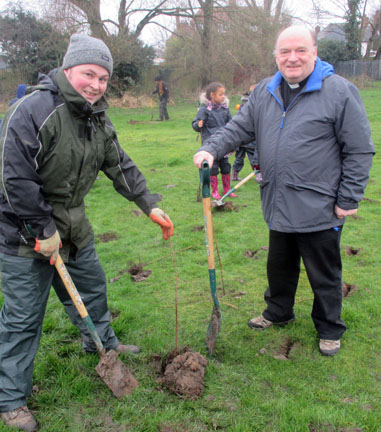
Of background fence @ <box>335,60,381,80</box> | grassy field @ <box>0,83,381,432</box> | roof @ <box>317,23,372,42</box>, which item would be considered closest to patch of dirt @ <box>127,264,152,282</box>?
grassy field @ <box>0,83,381,432</box>

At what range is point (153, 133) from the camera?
1562 cm

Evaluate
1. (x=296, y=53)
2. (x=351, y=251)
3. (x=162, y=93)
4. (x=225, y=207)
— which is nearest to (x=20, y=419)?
(x=296, y=53)

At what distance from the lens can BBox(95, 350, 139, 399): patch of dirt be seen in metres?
2.83

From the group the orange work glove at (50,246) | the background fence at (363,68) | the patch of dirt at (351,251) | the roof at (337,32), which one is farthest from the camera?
the roof at (337,32)

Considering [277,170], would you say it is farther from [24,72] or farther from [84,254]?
[24,72]

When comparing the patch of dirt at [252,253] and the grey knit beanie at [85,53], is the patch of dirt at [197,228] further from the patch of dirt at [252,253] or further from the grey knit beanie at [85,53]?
the grey knit beanie at [85,53]

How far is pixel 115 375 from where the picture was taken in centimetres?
286

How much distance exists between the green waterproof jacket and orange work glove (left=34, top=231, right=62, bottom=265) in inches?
1.3

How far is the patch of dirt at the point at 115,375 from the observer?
9.29ft

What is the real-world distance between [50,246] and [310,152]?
1865mm

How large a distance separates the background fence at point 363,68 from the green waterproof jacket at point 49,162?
35.0 meters

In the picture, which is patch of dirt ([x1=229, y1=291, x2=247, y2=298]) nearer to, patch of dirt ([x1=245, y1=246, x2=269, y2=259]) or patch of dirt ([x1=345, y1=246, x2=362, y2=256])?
patch of dirt ([x1=245, y1=246, x2=269, y2=259])

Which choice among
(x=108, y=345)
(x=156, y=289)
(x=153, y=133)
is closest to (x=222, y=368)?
(x=108, y=345)

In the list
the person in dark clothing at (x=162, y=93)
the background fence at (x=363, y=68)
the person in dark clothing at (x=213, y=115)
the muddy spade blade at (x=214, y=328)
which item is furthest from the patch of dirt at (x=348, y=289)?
the background fence at (x=363, y=68)
